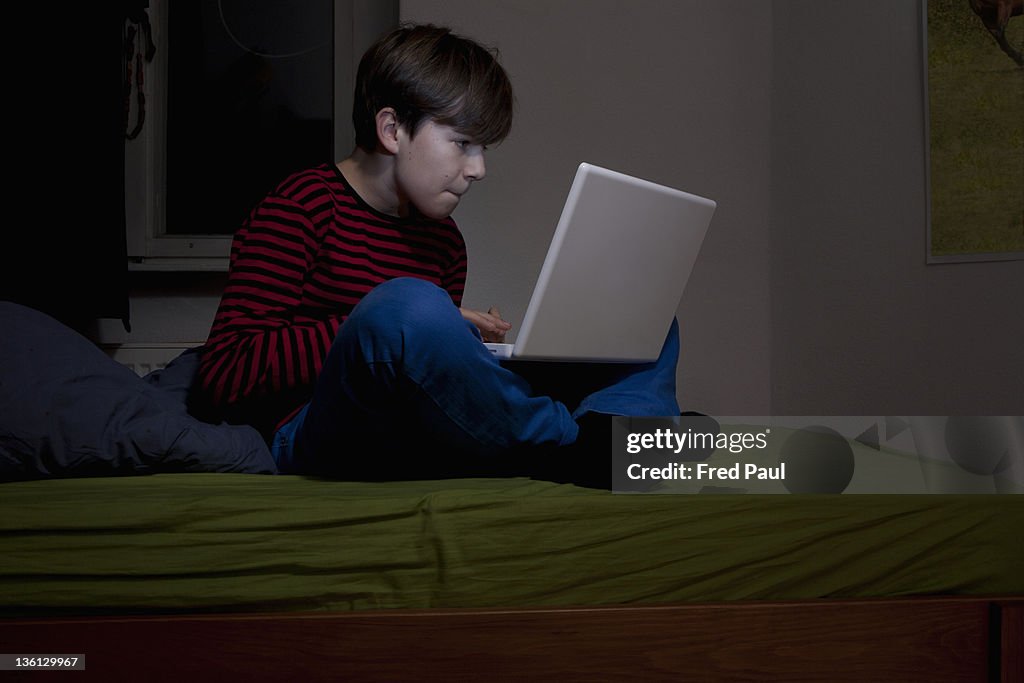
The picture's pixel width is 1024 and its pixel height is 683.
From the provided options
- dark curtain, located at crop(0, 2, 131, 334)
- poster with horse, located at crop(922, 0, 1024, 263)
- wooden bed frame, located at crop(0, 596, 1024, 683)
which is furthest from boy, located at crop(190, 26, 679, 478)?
poster with horse, located at crop(922, 0, 1024, 263)

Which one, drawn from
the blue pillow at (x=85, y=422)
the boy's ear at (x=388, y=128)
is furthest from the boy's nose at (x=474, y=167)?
the blue pillow at (x=85, y=422)

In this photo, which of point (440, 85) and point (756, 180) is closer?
point (440, 85)

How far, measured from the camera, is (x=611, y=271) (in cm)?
98

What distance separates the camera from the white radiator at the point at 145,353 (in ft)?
7.09

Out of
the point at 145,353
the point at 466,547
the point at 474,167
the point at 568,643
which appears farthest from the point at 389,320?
the point at 145,353

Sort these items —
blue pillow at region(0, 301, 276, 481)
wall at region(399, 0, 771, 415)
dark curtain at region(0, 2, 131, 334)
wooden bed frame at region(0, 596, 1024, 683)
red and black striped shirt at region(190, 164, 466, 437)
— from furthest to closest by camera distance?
wall at region(399, 0, 771, 415) → dark curtain at region(0, 2, 131, 334) → red and black striped shirt at region(190, 164, 466, 437) → blue pillow at region(0, 301, 276, 481) → wooden bed frame at region(0, 596, 1024, 683)

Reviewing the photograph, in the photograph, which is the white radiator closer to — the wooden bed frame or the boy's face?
the boy's face

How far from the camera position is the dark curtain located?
1.91 m

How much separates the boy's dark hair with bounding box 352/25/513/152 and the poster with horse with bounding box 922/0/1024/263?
1.11 meters

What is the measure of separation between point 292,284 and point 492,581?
49 cm

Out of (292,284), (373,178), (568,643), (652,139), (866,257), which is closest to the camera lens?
(568,643)

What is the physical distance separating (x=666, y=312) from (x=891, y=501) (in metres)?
0.33

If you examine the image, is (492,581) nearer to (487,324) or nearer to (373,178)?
(487,324)

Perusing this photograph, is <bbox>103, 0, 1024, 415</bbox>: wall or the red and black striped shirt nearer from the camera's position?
the red and black striped shirt
